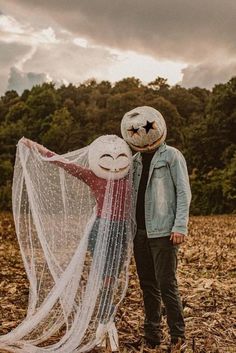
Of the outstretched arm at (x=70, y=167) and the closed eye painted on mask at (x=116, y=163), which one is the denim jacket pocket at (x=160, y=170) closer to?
the closed eye painted on mask at (x=116, y=163)

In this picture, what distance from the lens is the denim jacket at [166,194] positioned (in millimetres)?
4371

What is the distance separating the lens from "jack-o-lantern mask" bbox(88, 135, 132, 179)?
4.59 m

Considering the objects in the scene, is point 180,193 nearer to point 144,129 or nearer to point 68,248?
point 144,129

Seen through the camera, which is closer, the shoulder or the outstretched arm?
the shoulder

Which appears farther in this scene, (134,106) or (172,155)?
(134,106)

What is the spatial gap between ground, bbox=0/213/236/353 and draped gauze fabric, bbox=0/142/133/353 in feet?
1.82

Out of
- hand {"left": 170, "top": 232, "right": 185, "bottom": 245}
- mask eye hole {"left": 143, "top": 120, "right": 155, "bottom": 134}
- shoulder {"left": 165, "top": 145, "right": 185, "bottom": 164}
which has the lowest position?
hand {"left": 170, "top": 232, "right": 185, "bottom": 245}

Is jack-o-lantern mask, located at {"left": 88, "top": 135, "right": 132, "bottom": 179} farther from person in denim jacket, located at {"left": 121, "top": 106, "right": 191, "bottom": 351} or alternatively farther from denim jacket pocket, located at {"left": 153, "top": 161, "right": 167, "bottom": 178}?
denim jacket pocket, located at {"left": 153, "top": 161, "right": 167, "bottom": 178}

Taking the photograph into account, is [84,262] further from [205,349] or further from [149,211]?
[205,349]

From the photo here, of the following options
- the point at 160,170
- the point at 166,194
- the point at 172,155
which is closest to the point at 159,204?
the point at 166,194

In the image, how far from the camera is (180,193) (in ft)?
14.4

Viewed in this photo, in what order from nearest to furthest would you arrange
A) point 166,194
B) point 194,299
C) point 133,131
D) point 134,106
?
point 166,194
point 133,131
point 194,299
point 134,106

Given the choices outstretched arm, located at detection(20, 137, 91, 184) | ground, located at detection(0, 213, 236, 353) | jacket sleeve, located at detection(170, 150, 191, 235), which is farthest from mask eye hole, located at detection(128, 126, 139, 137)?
ground, located at detection(0, 213, 236, 353)

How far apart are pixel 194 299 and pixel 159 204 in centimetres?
278
